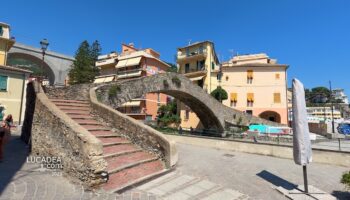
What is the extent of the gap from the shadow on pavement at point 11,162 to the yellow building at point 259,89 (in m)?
31.6

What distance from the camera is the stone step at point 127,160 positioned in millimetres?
7292

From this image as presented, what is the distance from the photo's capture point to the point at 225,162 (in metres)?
10.6

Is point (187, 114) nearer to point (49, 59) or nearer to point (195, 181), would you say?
point (195, 181)

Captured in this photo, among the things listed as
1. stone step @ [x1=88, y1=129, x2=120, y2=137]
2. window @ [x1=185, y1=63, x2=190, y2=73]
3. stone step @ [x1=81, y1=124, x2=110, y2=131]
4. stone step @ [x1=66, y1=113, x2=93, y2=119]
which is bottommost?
stone step @ [x1=88, y1=129, x2=120, y2=137]

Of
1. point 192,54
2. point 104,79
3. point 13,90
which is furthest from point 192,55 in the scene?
point 13,90

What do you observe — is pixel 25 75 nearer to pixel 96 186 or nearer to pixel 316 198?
pixel 96 186

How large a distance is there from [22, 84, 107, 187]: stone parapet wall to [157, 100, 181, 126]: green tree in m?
27.9

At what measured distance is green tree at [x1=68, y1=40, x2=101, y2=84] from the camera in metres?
45.2

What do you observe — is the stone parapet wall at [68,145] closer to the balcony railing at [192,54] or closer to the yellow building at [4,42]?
the yellow building at [4,42]

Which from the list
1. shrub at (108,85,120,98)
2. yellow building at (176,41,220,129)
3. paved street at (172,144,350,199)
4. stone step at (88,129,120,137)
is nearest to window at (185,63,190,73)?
yellow building at (176,41,220,129)

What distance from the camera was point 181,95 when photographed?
22.8m

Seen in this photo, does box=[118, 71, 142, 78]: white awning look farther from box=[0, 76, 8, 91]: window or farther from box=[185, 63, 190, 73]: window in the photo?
box=[0, 76, 8, 91]: window

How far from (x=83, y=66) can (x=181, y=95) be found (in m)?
31.0

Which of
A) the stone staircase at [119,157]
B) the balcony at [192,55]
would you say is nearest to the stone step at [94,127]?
the stone staircase at [119,157]
